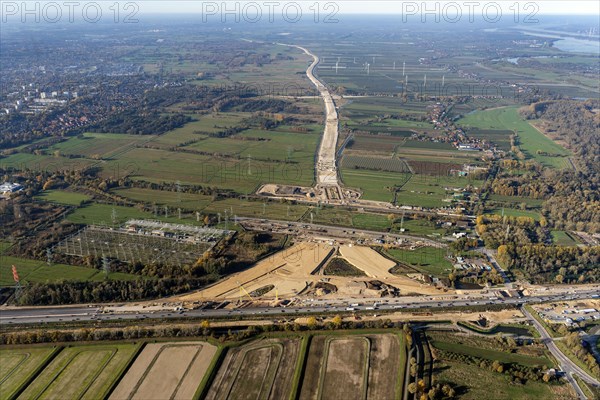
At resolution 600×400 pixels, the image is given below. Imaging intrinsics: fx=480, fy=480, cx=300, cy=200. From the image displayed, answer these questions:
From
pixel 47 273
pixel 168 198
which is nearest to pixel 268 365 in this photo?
pixel 47 273

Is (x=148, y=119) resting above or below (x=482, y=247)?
above

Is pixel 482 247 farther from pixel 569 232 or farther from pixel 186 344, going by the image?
pixel 186 344

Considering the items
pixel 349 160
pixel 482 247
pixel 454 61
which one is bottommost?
pixel 482 247

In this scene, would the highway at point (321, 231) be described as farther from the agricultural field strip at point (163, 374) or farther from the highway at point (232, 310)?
the agricultural field strip at point (163, 374)

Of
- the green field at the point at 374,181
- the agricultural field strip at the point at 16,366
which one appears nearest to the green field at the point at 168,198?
the green field at the point at 374,181

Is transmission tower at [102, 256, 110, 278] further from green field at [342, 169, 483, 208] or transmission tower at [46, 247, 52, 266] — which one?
green field at [342, 169, 483, 208]

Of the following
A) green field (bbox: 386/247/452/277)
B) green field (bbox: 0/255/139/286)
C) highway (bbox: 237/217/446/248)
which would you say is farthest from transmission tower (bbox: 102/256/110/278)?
green field (bbox: 386/247/452/277)

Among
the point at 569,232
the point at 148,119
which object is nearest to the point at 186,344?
the point at 569,232
